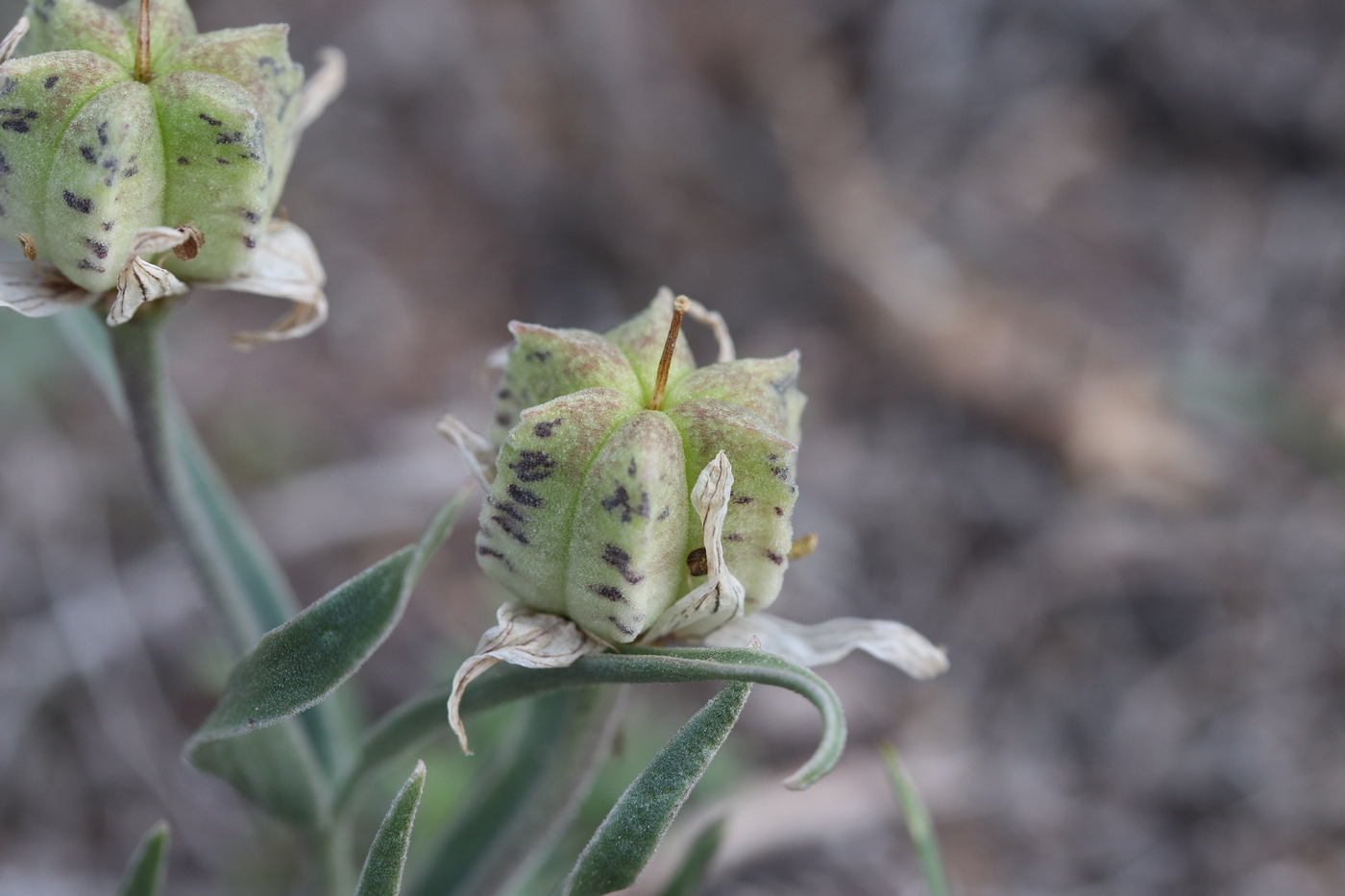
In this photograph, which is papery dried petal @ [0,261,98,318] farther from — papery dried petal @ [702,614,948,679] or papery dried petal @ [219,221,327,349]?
papery dried petal @ [702,614,948,679]

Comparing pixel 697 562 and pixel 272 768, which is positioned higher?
pixel 697 562

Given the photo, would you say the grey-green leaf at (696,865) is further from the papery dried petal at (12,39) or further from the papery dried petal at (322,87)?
the papery dried petal at (12,39)

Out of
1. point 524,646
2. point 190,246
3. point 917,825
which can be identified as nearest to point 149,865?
point 524,646

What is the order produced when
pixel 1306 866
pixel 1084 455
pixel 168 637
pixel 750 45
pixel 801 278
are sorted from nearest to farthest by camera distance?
pixel 1306 866
pixel 168 637
pixel 1084 455
pixel 801 278
pixel 750 45

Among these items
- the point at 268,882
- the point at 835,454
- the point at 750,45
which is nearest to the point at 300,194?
the point at 750,45

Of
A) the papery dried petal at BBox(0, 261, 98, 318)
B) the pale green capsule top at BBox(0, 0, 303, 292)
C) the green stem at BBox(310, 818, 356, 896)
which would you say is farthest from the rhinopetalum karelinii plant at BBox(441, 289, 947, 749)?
the green stem at BBox(310, 818, 356, 896)

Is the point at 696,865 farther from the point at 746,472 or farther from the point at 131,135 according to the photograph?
the point at 131,135

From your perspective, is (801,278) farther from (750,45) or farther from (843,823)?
(843,823)
